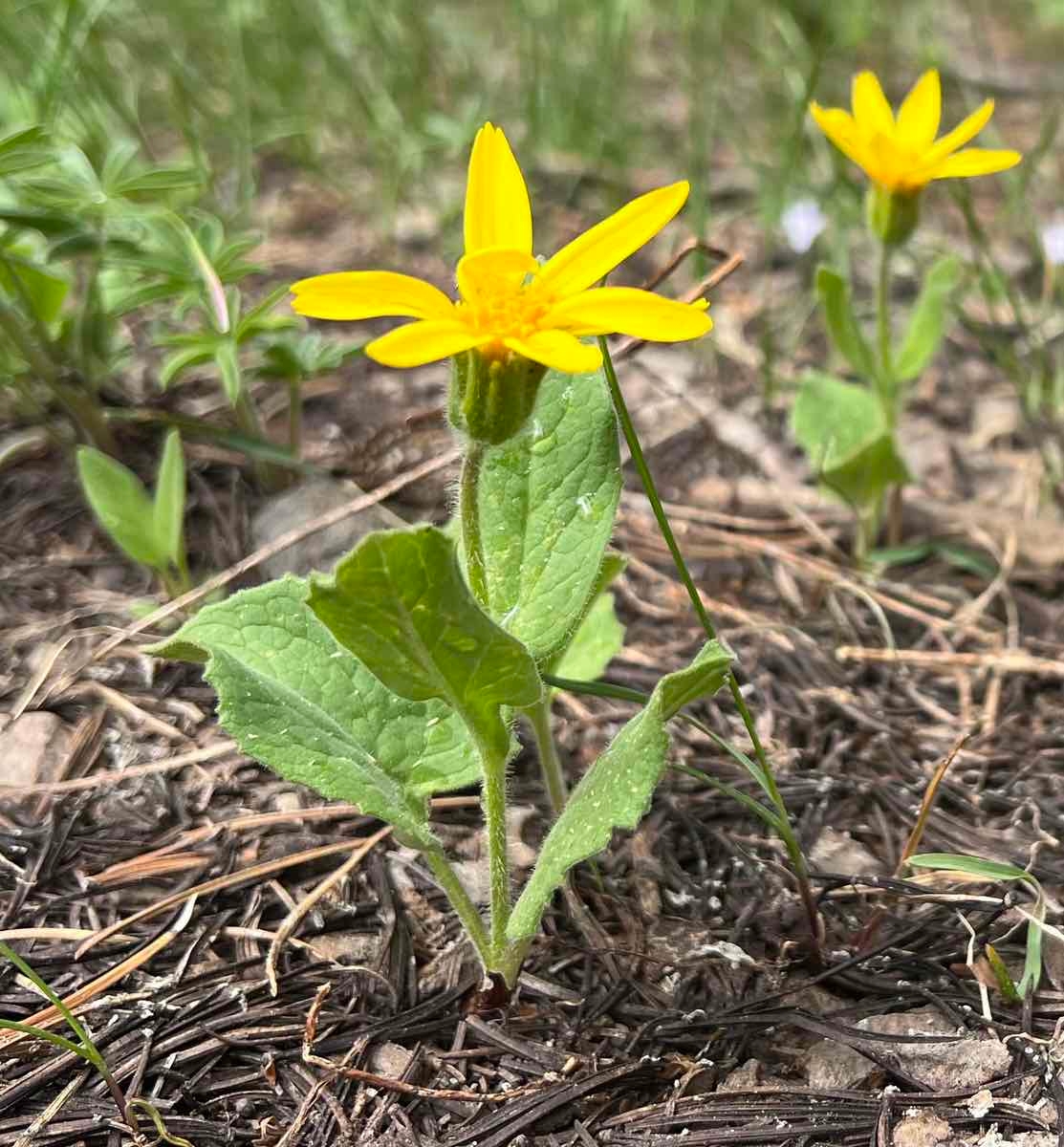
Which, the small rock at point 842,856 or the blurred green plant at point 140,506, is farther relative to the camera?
the blurred green plant at point 140,506

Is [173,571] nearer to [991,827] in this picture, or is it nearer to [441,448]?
[441,448]

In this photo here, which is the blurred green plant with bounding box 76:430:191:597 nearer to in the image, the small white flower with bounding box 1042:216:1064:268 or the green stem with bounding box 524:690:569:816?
the green stem with bounding box 524:690:569:816

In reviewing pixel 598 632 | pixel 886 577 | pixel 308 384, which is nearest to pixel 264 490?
pixel 308 384

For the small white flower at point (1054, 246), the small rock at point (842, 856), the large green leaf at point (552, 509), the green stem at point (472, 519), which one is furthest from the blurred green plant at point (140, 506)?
the small white flower at point (1054, 246)

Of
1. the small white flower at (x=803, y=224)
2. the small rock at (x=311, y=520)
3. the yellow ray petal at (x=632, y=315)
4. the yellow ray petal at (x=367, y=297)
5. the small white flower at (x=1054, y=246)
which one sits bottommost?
the small rock at (x=311, y=520)

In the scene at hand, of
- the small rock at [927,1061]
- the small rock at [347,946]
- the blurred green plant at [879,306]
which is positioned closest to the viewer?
the small rock at [927,1061]

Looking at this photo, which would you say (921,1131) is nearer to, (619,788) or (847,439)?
(619,788)

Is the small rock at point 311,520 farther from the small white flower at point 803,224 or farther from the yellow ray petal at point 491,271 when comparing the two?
the small white flower at point 803,224
